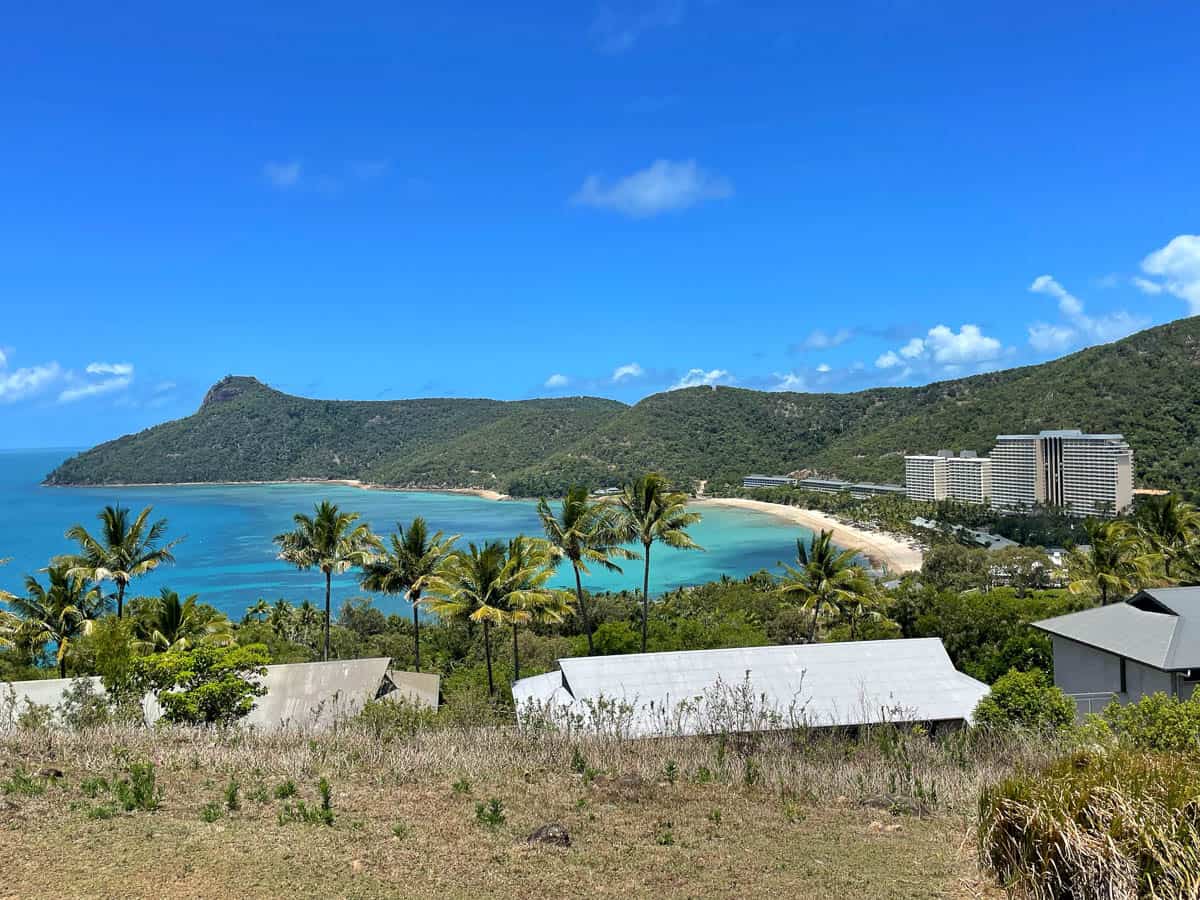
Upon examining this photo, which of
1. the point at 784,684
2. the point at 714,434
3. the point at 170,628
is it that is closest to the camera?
the point at 784,684

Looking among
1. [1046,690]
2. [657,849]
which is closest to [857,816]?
[657,849]

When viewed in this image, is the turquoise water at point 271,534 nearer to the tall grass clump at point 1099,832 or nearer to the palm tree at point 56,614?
the palm tree at point 56,614

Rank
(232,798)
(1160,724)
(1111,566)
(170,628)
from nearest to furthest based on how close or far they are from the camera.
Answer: (232,798), (1160,724), (170,628), (1111,566)

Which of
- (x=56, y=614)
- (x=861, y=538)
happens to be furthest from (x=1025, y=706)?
(x=861, y=538)

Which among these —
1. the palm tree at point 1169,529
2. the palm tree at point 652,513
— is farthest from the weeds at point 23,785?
the palm tree at point 1169,529

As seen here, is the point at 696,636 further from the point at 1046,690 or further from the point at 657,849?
the point at 657,849

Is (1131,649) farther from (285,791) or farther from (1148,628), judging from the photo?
(285,791)

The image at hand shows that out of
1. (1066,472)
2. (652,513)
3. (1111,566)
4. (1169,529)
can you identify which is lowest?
(1111,566)
